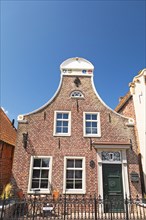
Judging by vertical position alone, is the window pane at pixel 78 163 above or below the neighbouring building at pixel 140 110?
Answer: below

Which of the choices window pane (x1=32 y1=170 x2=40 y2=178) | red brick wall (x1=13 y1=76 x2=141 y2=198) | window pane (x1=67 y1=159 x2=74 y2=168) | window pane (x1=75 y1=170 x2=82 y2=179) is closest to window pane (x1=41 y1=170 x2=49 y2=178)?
window pane (x1=32 y1=170 x2=40 y2=178)

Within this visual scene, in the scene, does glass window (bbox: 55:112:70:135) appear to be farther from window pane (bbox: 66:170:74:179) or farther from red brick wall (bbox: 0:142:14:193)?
red brick wall (bbox: 0:142:14:193)

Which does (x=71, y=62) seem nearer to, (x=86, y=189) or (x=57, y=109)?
(x=57, y=109)

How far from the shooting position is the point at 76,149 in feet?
31.2

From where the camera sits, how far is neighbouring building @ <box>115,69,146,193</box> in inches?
401

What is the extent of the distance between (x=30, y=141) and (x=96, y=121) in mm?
4024

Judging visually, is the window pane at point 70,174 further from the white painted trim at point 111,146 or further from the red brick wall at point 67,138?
the white painted trim at point 111,146

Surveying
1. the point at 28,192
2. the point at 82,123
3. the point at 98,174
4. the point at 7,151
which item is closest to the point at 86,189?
the point at 98,174

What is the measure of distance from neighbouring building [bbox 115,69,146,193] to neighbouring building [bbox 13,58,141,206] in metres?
0.92

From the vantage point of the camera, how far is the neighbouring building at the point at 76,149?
890cm

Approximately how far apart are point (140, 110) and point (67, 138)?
506 centimetres

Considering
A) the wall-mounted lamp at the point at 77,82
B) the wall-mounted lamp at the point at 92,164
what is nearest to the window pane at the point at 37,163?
the wall-mounted lamp at the point at 92,164

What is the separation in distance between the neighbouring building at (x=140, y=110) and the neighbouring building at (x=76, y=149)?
3.02 feet

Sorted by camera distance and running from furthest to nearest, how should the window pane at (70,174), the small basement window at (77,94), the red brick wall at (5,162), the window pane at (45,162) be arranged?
the small basement window at (77,94) → the red brick wall at (5,162) → the window pane at (45,162) → the window pane at (70,174)
